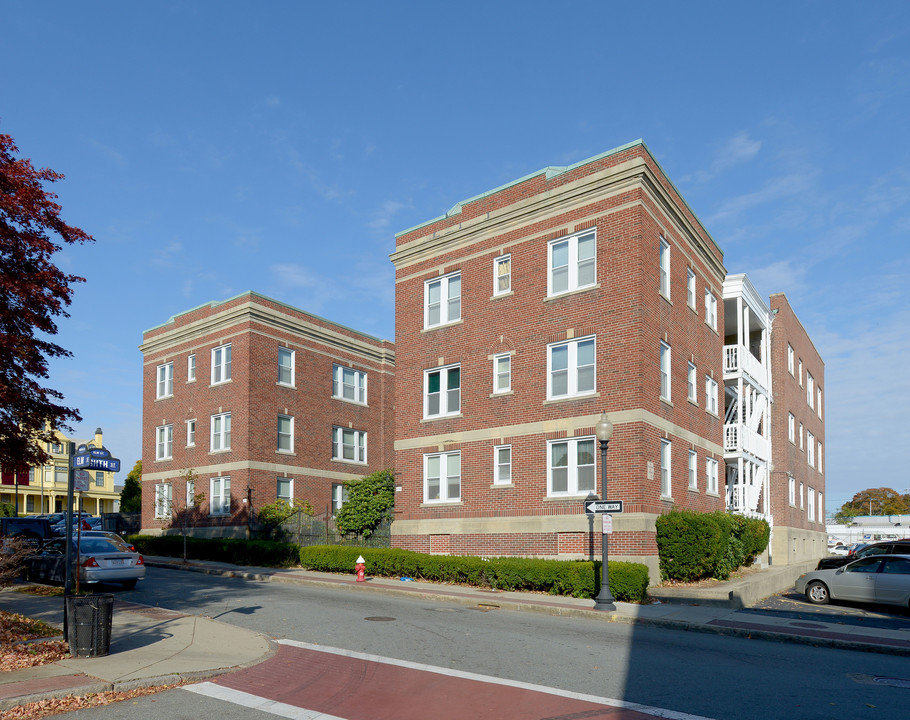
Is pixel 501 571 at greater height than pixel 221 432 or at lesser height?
lesser

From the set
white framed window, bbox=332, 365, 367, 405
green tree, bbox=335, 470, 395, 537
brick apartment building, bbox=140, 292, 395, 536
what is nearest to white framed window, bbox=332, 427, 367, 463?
brick apartment building, bbox=140, 292, 395, 536

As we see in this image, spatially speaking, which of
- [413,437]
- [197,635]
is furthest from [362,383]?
[197,635]

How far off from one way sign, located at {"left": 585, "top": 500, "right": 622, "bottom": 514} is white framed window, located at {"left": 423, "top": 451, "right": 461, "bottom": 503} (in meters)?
8.55

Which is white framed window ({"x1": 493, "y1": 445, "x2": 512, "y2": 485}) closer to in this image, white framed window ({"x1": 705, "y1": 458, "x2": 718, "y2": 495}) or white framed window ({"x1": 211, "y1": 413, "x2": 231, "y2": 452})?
white framed window ({"x1": 705, "y1": 458, "x2": 718, "y2": 495})

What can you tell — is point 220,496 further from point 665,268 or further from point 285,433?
point 665,268

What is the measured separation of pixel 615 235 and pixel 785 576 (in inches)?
532

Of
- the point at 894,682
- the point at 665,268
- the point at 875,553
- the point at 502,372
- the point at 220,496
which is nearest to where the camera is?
the point at 894,682

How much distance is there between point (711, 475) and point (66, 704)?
2488cm

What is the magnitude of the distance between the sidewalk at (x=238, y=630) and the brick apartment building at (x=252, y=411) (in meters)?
12.4

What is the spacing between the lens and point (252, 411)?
36250mm

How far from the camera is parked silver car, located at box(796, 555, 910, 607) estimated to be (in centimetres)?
2116

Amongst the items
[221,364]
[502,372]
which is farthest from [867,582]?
[221,364]

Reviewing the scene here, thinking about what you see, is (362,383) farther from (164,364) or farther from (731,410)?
(731,410)

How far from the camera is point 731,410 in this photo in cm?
3378
